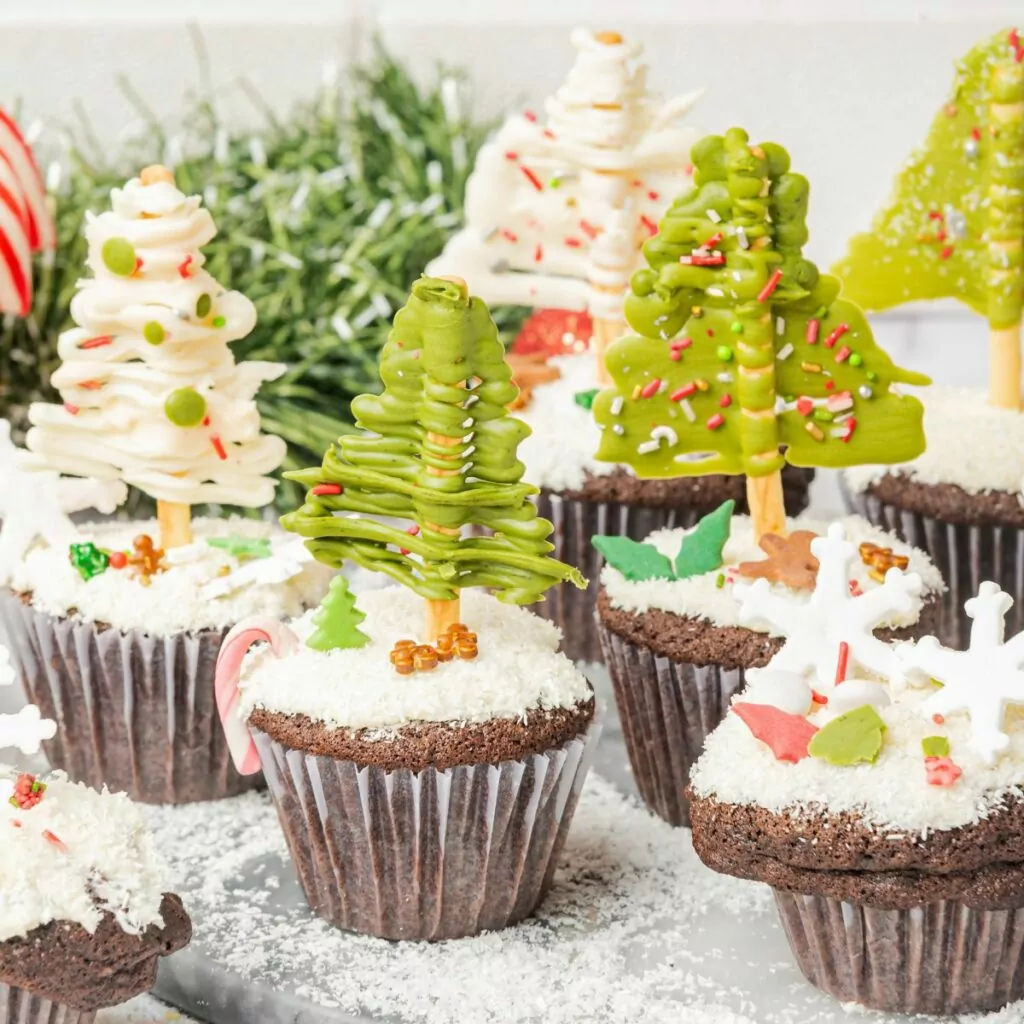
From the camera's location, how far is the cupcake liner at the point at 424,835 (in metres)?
2.68

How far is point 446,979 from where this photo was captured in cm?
265

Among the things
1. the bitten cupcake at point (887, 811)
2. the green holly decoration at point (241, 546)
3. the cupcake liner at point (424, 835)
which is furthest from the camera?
the green holly decoration at point (241, 546)

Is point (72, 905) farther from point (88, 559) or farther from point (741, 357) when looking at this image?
point (741, 357)

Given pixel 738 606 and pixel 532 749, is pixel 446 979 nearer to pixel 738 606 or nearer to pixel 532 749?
pixel 532 749

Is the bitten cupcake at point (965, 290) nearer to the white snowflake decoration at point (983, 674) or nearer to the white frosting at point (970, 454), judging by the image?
the white frosting at point (970, 454)

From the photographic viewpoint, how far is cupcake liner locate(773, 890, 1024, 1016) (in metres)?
2.46

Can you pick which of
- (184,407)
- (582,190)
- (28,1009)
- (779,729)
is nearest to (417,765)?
(779,729)

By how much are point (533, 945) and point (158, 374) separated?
117 cm

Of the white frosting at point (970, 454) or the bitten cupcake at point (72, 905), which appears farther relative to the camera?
the white frosting at point (970, 454)

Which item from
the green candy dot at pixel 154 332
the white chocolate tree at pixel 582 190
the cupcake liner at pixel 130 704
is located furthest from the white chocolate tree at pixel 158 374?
the white chocolate tree at pixel 582 190

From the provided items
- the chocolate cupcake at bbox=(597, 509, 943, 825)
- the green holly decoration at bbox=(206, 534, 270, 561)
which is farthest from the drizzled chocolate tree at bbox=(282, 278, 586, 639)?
the green holly decoration at bbox=(206, 534, 270, 561)

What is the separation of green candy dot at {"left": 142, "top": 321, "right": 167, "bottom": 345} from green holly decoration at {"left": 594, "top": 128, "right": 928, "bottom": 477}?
2.45 ft

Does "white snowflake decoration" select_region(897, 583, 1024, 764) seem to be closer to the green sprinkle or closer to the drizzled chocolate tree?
the green sprinkle

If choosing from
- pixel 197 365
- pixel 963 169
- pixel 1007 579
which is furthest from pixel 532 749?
pixel 963 169
